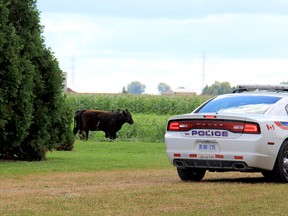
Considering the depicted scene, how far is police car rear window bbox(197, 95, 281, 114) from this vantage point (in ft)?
54.1

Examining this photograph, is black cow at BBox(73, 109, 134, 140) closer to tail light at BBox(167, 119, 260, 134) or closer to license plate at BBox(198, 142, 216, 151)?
tail light at BBox(167, 119, 260, 134)

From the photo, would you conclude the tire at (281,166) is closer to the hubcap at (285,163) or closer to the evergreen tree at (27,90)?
the hubcap at (285,163)

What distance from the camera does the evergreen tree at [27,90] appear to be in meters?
21.2

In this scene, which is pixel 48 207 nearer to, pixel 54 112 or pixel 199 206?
pixel 199 206

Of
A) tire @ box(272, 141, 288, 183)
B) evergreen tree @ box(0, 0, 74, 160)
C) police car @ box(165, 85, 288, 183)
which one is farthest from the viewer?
evergreen tree @ box(0, 0, 74, 160)

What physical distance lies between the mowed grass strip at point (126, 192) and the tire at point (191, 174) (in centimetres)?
20

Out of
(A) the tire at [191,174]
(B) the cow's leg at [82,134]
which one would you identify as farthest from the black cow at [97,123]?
(A) the tire at [191,174]

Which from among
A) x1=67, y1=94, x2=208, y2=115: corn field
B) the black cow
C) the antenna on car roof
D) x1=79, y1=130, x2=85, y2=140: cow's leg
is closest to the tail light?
the antenna on car roof

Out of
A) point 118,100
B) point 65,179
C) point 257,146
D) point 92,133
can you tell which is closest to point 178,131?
point 257,146

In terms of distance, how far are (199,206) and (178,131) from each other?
397cm

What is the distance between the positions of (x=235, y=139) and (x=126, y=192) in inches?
98.0

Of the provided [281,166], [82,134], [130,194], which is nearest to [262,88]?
[281,166]

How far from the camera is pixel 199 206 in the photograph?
12469 mm

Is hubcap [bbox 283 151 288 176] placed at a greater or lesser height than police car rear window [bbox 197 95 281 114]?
lesser
